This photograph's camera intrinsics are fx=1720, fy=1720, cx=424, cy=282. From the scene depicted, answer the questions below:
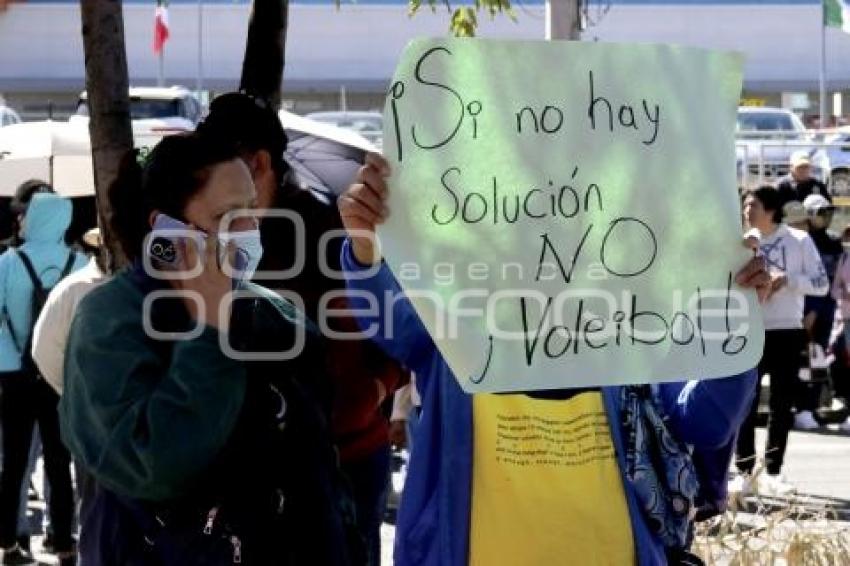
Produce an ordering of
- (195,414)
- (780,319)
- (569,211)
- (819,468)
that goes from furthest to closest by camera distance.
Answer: (819,468)
(780,319)
(569,211)
(195,414)

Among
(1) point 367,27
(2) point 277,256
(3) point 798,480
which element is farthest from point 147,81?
(2) point 277,256

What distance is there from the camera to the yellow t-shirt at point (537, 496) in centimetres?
317

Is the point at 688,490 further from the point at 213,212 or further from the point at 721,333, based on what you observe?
the point at 213,212

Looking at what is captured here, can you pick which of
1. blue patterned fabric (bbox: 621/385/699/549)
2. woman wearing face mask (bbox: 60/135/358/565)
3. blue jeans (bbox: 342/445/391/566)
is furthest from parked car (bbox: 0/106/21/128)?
woman wearing face mask (bbox: 60/135/358/565)

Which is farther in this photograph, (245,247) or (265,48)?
(265,48)

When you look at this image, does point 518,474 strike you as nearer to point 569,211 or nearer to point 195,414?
point 569,211

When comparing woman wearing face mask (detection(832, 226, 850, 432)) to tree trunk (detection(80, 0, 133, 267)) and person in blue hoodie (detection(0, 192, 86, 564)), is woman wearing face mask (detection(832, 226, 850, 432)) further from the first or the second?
tree trunk (detection(80, 0, 133, 267))

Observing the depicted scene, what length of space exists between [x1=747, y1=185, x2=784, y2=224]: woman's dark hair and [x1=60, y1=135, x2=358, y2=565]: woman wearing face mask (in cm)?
717

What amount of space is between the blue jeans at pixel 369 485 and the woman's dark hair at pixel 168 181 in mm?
1278

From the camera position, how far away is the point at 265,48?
5.27 m

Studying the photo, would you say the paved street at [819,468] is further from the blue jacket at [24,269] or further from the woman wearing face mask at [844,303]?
the blue jacket at [24,269]

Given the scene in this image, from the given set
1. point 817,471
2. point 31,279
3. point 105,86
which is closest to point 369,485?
point 105,86

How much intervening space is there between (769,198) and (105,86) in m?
5.63

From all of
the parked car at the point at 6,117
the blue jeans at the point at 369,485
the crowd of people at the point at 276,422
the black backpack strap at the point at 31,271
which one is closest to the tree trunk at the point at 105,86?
the crowd of people at the point at 276,422
